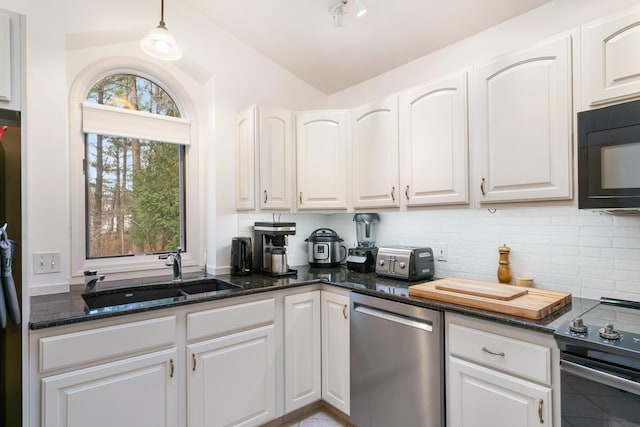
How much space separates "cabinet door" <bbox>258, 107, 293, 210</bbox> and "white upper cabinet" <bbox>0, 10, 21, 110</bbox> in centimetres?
136

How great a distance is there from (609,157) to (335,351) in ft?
5.78

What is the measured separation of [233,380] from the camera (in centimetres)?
197

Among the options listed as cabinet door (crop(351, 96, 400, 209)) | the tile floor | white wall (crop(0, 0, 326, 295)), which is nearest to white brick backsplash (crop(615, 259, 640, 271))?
cabinet door (crop(351, 96, 400, 209))

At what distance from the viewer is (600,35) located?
1.45 metres

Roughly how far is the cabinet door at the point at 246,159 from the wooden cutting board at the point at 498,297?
1340 mm

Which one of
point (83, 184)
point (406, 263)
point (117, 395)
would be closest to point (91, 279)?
point (83, 184)

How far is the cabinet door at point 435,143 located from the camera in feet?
6.36

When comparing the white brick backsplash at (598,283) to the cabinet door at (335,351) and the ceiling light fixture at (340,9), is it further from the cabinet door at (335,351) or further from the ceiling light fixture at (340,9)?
the ceiling light fixture at (340,9)

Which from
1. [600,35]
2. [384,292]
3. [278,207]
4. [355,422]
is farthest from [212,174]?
[600,35]

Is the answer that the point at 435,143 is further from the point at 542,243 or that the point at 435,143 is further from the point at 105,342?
the point at 105,342

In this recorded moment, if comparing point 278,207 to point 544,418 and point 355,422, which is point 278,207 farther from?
point 544,418

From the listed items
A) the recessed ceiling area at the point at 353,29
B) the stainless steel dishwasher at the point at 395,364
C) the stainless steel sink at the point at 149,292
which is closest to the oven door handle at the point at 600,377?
the stainless steel dishwasher at the point at 395,364

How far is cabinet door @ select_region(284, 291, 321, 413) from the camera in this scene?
221 cm

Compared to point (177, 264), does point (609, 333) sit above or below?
below
